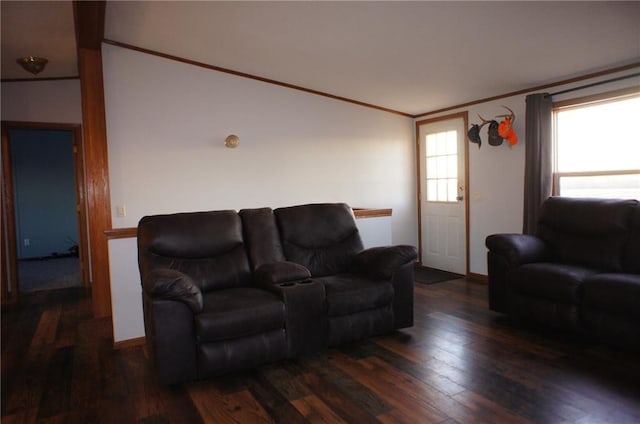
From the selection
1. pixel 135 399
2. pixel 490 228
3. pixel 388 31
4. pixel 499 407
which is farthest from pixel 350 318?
pixel 490 228

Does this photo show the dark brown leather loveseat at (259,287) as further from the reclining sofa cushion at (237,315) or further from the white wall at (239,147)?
the white wall at (239,147)

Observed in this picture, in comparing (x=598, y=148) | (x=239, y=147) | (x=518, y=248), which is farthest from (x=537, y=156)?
(x=239, y=147)

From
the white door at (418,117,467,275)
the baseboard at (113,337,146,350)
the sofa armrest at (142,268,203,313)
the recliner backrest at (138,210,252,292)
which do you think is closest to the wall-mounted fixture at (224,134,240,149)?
the recliner backrest at (138,210,252,292)

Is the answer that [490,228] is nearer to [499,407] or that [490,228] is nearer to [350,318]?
[350,318]

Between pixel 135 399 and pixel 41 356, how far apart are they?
1194 millimetres

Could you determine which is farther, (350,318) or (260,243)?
(260,243)

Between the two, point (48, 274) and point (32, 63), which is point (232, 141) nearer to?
point (32, 63)

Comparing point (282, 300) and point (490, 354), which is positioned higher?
point (282, 300)

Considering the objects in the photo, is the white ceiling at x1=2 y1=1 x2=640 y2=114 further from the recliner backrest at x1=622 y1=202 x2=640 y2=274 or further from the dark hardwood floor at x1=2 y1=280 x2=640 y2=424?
the dark hardwood floor at x1=2 y1=280 x2=640 y2=424

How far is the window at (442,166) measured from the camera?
5.44 meters

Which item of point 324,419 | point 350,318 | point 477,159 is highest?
point 477,159

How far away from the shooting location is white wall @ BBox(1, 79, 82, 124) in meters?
4.75

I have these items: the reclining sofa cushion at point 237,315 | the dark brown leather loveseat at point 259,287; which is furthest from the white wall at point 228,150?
the reclining sofa cushion at point 237,315

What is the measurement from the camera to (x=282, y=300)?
2762mm
